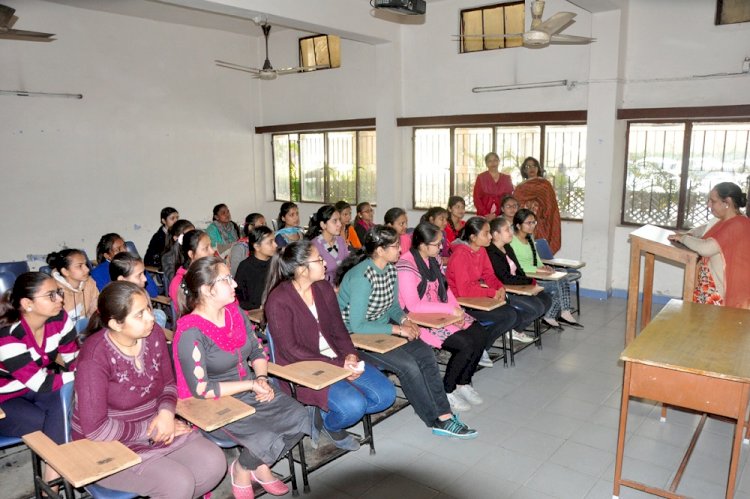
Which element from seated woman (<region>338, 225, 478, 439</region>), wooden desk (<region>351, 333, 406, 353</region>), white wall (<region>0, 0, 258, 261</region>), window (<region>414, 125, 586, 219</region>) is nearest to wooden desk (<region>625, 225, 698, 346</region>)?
seated woman (<region>338, 225, 478, 439</region>)

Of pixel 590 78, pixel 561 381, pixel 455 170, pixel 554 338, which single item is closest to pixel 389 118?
pixel 455 170

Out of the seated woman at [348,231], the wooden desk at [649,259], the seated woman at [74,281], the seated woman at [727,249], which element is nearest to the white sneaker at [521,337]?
the wooden desk at [649,259]

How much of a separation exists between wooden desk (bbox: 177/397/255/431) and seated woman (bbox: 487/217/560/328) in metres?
3.03

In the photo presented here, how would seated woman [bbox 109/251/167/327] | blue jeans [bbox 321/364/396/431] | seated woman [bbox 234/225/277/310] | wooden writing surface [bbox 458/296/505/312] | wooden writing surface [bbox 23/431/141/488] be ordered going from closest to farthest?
wooden writing surface [bbox 23/431/141/488]
blue jeans [bbox 321/364/396/431]
seated woman [bbox 109/251/167/327]
wooden writing surface [bbox 458/296/505/312]
seated woman [bbox 234/225/277/310]

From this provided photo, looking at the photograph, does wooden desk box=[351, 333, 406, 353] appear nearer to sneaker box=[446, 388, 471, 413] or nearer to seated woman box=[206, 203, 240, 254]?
sneaker box=[446, 388, 471, 413]

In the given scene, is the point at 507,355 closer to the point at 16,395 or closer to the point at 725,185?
the point at 725,185

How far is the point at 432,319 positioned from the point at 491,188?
14.2 feet

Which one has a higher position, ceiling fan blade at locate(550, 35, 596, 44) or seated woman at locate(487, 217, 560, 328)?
ceiling fan blade at locate(550, 35, 596, 44)

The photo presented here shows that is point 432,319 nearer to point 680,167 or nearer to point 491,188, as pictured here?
point 491,188

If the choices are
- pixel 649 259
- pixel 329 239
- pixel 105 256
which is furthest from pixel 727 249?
pixel 105 256

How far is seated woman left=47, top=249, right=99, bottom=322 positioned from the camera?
3990 millimetres

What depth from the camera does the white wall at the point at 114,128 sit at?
8.22 meters

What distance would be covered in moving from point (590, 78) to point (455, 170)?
243 cm

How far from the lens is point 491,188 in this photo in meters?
7.82
